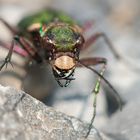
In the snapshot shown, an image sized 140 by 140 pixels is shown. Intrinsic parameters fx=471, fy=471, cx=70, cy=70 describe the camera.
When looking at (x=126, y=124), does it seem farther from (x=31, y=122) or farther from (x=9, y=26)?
(x=9, y=26)

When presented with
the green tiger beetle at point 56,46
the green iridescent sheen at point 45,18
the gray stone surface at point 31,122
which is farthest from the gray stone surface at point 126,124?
the green iridescent sheen at point 45,18

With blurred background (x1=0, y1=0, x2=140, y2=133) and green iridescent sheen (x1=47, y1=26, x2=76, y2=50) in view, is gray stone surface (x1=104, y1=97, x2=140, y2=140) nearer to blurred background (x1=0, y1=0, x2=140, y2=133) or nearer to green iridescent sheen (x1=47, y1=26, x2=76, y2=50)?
blurred background (x1=0, y1=0, x2=140, y2=133)

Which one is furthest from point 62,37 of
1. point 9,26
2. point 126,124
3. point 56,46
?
point 9,26

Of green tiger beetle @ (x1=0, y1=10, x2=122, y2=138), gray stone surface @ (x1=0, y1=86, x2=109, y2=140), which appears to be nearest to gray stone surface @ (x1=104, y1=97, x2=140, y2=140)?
green tiger beetle @ (x1=0, y1=10, x2=122, y2=138)

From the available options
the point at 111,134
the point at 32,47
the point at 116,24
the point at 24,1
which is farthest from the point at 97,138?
the point at 24,1

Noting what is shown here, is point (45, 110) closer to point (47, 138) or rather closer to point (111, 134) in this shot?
point (47, 138)

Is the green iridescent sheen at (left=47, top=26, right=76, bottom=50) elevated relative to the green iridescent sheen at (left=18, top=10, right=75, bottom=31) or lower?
lower

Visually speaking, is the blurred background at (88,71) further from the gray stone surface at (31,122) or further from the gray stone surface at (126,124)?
the gray stone surface at (31,122)
